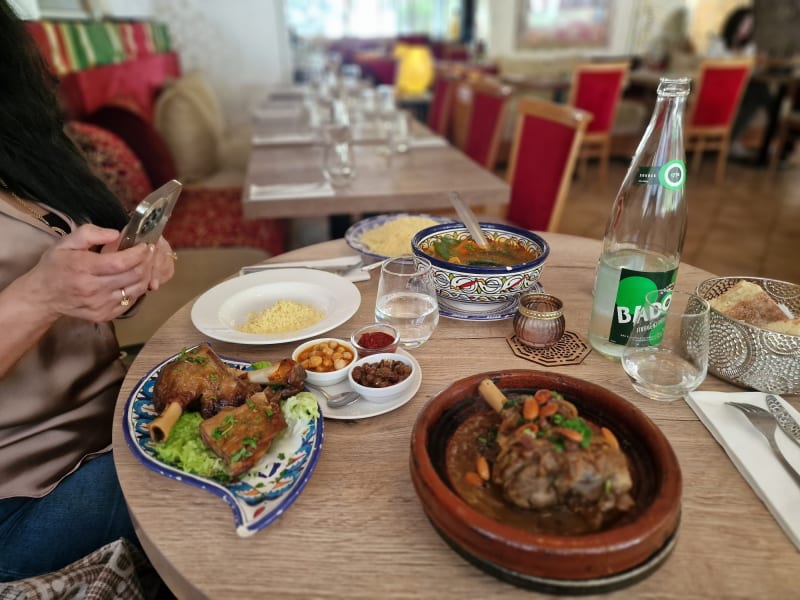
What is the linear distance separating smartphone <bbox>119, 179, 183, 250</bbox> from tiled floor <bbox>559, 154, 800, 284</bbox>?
3641mm

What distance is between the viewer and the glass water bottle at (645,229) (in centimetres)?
91

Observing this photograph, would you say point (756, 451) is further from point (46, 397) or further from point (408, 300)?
point (46, 397)

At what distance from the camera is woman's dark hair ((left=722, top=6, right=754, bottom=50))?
8.03m

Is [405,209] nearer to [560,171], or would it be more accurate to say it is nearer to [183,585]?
[560,171]

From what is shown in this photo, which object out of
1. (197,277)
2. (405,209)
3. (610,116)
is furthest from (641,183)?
(610,116)

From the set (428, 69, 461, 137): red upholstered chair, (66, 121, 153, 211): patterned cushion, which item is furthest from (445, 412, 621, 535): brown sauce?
(428, 69, 461, 137): red upholstered chair

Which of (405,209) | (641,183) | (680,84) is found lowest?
(405,209)

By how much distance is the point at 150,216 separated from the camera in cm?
82

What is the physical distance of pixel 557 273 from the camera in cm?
133

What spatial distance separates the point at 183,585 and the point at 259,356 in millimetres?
452

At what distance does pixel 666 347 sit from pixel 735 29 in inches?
370

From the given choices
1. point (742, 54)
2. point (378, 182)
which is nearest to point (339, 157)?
point (378, 182)

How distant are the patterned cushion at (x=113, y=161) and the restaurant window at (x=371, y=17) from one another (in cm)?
1022

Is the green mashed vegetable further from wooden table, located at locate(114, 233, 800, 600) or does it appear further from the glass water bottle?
the glass water bottle
